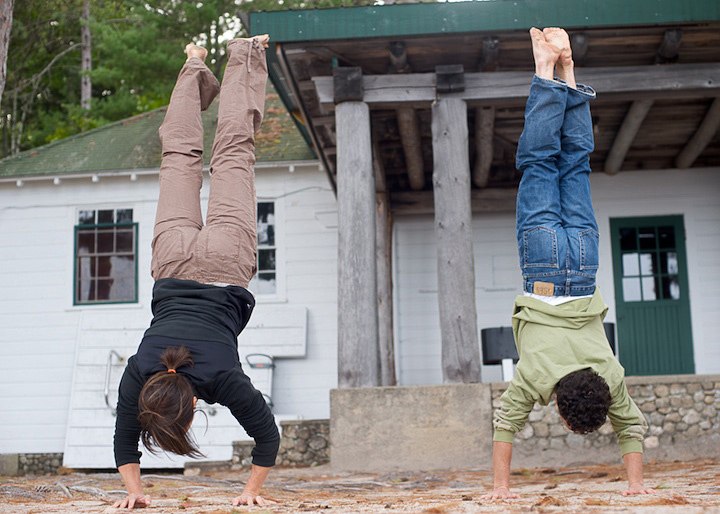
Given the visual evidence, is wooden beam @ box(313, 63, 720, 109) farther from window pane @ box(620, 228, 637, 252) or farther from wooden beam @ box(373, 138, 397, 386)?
window pane @ box(620, 228, 637, 252)

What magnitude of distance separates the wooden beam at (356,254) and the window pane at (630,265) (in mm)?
4898

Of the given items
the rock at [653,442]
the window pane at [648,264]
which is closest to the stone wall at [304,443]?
the rock at [653,442]

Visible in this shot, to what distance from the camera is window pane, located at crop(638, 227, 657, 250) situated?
34.6 feet

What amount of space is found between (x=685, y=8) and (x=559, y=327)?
3.61 meters

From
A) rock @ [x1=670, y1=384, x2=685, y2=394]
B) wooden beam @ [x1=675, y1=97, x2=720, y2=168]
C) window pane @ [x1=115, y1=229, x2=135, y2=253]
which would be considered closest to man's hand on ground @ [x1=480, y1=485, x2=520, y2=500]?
rock @ [x1=670, y1=384, x2=685, y2=394]

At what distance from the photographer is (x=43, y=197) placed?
11586mm

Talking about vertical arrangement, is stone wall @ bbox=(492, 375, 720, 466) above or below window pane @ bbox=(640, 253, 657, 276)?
below

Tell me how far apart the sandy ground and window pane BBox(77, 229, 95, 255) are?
Result: 498cm

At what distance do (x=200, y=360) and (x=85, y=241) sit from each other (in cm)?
865

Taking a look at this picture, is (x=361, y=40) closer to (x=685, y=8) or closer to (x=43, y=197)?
(x=685, y=8)

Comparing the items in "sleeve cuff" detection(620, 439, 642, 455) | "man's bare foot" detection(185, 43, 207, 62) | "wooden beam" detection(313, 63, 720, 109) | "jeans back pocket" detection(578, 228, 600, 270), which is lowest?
"sleeve cuff" detection(620, 439, 642, 455)

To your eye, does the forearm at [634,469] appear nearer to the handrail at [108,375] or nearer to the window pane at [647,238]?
the window pane at [647,238]

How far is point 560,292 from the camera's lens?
3.91 m

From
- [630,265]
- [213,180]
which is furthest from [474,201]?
[213,180]
